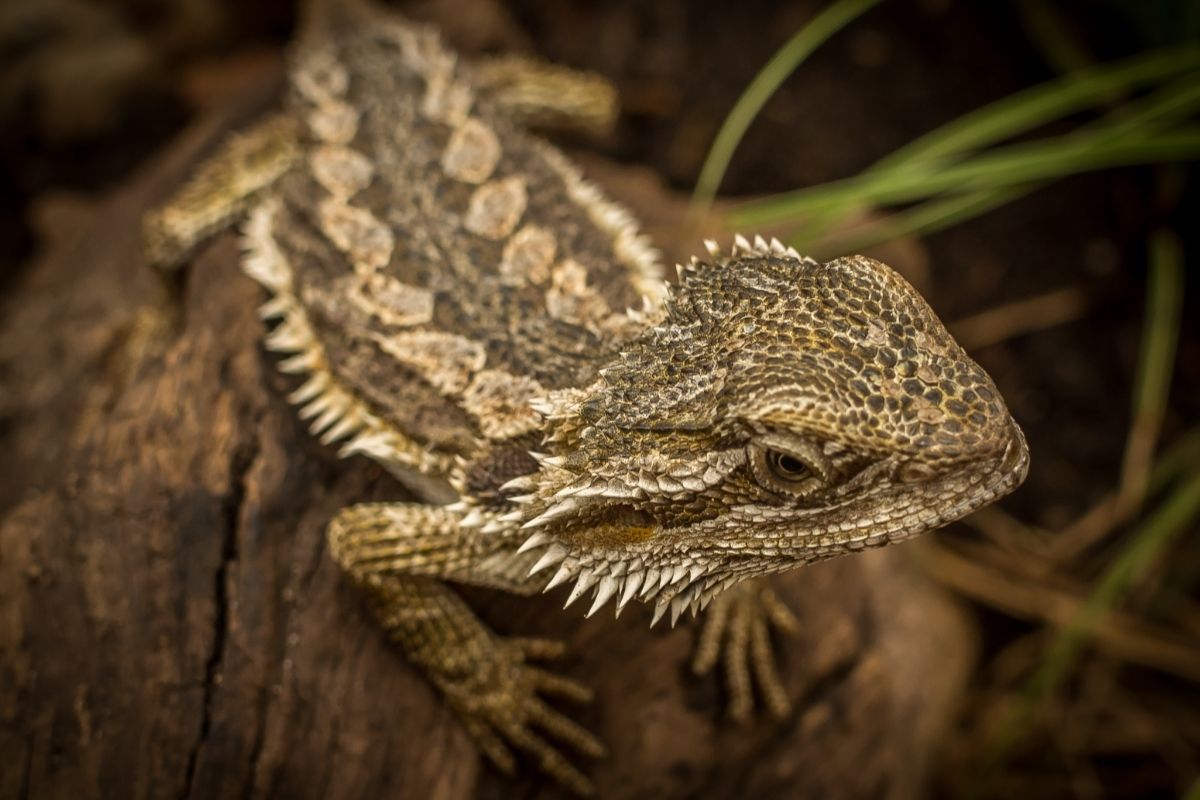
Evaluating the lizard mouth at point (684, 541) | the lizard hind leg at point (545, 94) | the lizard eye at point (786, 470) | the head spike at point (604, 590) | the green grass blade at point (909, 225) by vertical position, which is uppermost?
the lizard hind leg at point (545, 94)

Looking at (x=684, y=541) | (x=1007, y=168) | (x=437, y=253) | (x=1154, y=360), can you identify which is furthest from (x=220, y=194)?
(x=1154, y=360)

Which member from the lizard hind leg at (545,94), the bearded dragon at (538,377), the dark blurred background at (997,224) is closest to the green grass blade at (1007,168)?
the bearded dragon at (538,377)

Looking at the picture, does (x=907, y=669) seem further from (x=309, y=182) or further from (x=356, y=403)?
(x=309, y=182)

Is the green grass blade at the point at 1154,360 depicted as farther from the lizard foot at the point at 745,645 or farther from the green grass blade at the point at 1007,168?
the lizard foot at the point at 745,645

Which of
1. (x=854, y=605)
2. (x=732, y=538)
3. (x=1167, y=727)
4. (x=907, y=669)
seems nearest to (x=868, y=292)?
(x=732, y=538)

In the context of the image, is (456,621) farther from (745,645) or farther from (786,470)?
(786,470)
